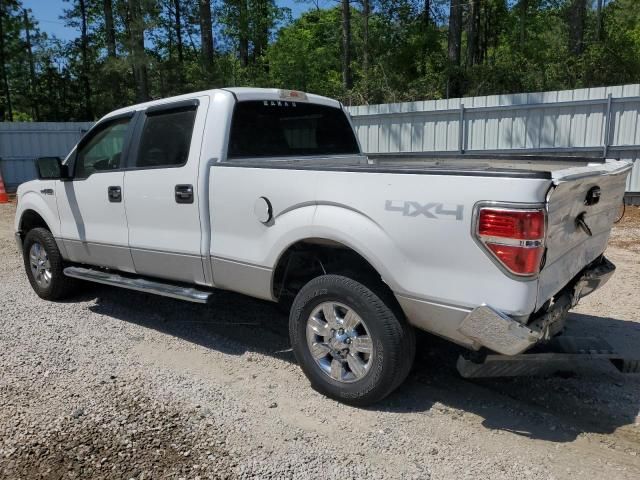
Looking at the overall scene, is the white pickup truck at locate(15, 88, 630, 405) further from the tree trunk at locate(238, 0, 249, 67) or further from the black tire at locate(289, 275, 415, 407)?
the tree trunk at locate(238, 0, 249, 67)

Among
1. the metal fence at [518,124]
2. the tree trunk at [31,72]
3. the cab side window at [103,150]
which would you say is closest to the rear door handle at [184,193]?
the cab side window at [103,150]

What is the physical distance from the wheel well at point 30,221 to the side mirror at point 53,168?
2.37 feet

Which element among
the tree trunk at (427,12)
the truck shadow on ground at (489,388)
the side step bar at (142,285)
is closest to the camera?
the truck shadow on ground at (489,388)

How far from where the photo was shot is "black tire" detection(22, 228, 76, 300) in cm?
588

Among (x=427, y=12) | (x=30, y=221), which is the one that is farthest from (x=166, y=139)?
(x=427, y=12)

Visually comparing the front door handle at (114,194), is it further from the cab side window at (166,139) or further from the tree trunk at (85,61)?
the tree trunk at (85,61)

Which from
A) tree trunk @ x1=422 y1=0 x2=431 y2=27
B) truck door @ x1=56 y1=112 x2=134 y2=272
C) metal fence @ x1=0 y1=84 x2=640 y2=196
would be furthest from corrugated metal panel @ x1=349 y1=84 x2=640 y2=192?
tree trunk @ x1=422 y1=0 x2=431 y2=27

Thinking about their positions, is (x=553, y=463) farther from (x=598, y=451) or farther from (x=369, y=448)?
(x=369, y=448)

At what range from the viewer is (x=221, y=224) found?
13.6 ft

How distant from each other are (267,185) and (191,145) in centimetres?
91

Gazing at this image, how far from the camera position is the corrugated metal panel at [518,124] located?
12.0 m

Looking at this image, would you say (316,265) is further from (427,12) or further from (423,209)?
(427,12)

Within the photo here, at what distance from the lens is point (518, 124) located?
1336 cm

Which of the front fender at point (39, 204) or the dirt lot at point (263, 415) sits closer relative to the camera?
the dirt lot at point (263, 415)
